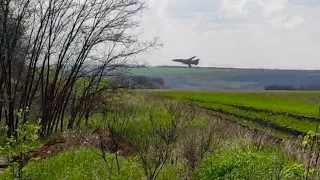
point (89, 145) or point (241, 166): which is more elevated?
point (241, 166)

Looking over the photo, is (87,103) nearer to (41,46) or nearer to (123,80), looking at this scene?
(123,80)

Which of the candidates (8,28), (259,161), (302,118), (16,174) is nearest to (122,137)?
(8,28)

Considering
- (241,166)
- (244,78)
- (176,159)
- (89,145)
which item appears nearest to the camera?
(241,166)

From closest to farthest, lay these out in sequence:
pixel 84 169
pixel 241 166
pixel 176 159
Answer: pixel 241 166 < pixel 84 169 < pixel 176 159

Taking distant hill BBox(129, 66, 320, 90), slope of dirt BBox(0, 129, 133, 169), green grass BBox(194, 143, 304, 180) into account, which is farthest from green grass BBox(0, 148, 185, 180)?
distant hill BBox(129, 66, 320, 90)

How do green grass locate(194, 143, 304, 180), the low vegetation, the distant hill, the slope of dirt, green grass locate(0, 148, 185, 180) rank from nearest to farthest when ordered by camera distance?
green grass locate(194, 143, 304, 180) < the low vegetation < green grass locate(0, 148, 185, 180) < the slope of dirt < the distant hill

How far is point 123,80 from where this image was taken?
77.4 ft

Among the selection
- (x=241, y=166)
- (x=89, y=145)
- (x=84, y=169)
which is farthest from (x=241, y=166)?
(x=89, y=145)

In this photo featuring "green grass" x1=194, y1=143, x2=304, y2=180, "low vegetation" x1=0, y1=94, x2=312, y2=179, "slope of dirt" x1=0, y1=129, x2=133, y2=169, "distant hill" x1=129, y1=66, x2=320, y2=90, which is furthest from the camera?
"distant hill" x1=129, y1=66, x2=320, y2=90

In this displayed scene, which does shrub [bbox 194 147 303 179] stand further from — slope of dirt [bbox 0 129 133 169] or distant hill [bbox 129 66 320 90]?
distant hill [bbox 129 66 320 90]

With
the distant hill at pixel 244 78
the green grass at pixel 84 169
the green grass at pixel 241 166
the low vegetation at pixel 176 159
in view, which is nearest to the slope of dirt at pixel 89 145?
the low vegetation at pixel 176 159

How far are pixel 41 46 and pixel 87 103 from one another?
3.23 meters

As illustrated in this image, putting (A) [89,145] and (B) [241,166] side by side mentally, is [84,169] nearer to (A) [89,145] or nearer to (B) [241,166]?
(B) [241,166]

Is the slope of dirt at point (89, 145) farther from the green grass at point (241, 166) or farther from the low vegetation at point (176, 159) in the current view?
the green grass at point (241, 166)
